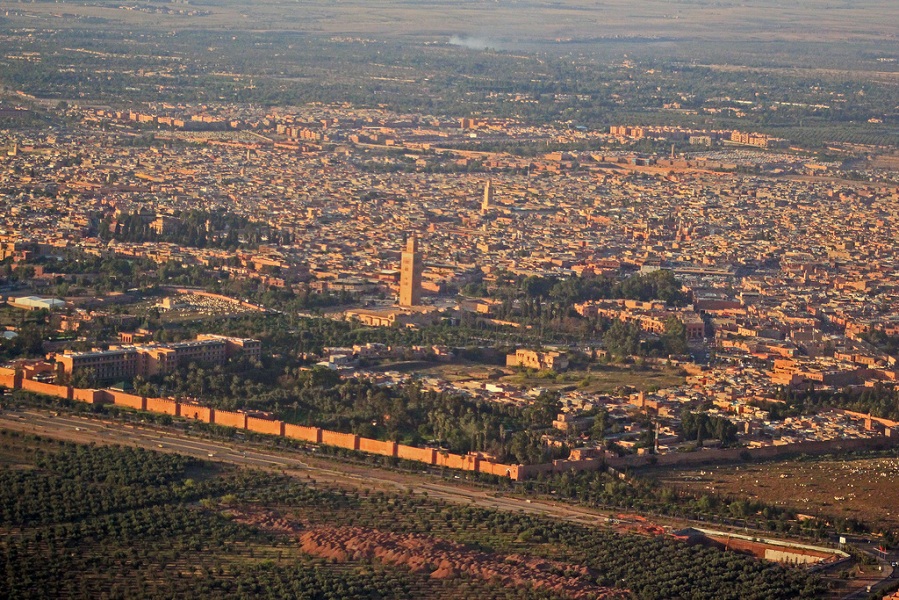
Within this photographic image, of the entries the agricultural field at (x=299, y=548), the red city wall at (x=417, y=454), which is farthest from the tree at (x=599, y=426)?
the agricultural field at (x=299, y=548)

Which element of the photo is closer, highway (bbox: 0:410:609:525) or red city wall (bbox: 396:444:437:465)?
highway (bbox: 0:410:609:525)

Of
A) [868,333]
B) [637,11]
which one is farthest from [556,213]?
[637,11]

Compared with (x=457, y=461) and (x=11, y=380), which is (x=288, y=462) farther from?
(x=11, y=380)

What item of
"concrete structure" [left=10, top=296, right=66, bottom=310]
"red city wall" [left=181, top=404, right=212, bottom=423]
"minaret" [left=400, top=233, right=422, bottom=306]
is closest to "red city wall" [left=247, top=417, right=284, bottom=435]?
"red city wall" [left=181, top=404, right=212, bottom=423]

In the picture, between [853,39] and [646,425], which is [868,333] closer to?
[646,425]

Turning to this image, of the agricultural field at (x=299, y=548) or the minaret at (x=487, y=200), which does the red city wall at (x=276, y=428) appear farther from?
the minaret at (x=487, y=200)

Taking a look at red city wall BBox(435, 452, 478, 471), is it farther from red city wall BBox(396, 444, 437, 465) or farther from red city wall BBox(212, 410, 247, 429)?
red city wall BBox(212, 410, 247, 429)

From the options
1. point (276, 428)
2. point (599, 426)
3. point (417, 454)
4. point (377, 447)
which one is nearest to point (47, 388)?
point (276, 428)
